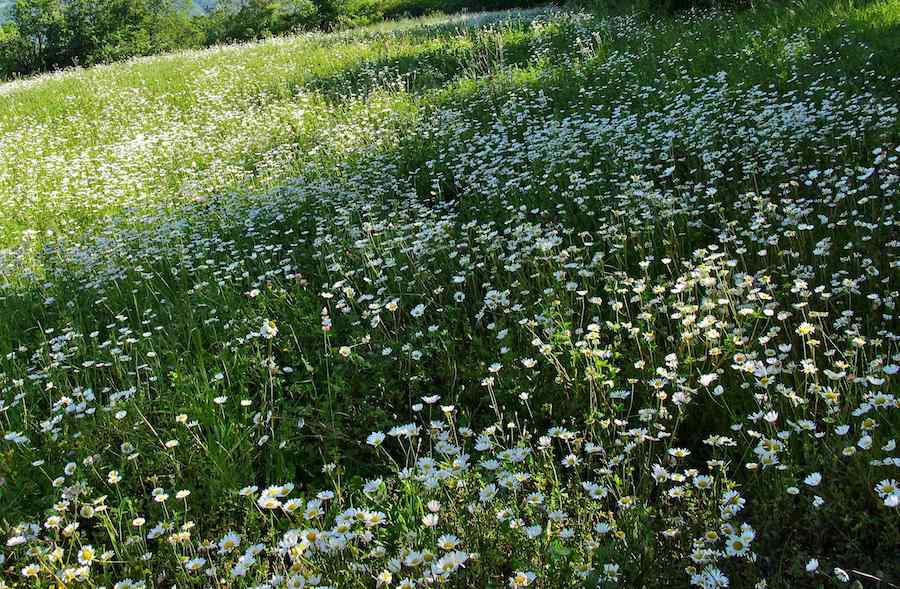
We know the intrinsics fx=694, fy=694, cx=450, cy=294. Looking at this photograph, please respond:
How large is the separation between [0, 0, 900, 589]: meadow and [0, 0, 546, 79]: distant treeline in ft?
107

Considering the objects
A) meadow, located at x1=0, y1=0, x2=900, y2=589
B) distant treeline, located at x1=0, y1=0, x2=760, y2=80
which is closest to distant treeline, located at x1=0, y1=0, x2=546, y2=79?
distant treeline, located at x1=0, y1=0, x2=760, y2=80

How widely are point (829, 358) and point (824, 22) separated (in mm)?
8009

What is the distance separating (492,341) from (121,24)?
51434 millimetres

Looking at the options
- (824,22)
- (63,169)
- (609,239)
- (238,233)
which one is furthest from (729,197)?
(63,169)

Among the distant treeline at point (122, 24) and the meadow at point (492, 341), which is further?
the distant treeline at point (122, 24)

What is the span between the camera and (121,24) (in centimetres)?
4653

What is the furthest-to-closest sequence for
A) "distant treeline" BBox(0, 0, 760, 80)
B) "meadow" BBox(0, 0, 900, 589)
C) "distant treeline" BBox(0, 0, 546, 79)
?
1. "distant treeline" BBox(0, 0, 546, 79)
2. "distant treeline" BBox(0, 0, 760, 80)
3. "meadow" BBox(0, 0, 900, 589)

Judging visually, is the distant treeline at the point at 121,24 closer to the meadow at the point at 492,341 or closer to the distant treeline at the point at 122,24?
the distant treeline at the point at 122,24

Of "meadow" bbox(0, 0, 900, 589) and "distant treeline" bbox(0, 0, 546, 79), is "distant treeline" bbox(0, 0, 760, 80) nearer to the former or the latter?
"distant treeline" bbox(0, 0, 546, 79)

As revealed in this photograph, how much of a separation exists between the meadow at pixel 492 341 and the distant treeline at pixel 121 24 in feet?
107

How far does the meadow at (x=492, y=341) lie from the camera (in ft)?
7.97

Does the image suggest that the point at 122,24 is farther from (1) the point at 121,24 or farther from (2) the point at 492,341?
(2) the point at 492,341

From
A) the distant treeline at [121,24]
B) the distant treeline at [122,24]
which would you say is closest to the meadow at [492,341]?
the distant treeline at [122,24]

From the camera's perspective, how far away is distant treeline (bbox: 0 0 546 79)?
4091cm
